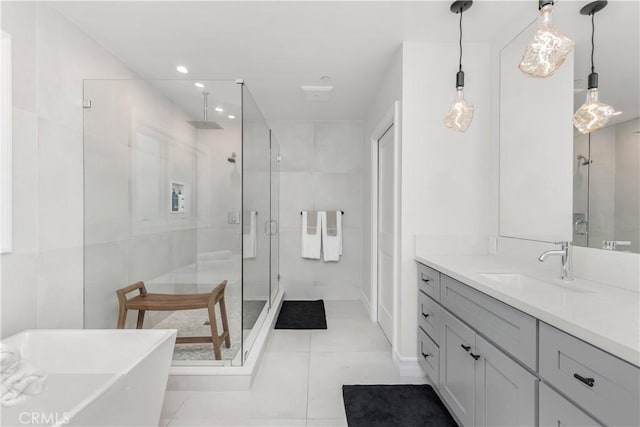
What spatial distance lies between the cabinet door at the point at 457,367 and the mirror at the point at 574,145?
758 millimetres

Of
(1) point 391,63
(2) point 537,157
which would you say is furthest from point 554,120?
(1) point 391,63

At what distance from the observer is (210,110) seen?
7.43 feet

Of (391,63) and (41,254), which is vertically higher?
(391,63)

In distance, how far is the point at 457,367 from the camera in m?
1.62

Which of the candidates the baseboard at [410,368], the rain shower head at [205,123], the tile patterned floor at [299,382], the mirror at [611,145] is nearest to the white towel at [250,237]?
the rain shower head at [205,123]

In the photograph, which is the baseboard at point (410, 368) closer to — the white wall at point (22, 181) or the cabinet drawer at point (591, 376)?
the cabinet drawer at point (591, 376)

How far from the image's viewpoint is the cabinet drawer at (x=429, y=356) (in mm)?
1891

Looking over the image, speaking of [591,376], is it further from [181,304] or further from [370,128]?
[370,128]

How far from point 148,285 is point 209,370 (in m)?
0.78

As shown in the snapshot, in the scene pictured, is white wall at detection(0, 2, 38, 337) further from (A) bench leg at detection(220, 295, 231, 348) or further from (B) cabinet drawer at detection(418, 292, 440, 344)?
(B) cabinet drawer at detection(418, 292, 440, 344)

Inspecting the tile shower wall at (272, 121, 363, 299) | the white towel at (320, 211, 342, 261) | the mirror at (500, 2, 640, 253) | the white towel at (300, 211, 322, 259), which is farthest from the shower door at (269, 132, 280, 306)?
the mirror at (500, 2, 640, 253)

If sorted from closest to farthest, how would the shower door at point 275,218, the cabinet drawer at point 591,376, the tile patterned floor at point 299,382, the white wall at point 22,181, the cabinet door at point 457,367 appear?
the cabinet drawer at point 591,376 → the cabinet door at point 457,367 → the white wall at point 22,181 → the tile patterned floor at point 299,382 → the shower door at point 275,218

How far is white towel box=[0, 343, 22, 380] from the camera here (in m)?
1.23

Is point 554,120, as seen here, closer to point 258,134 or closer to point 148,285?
point 258,134
